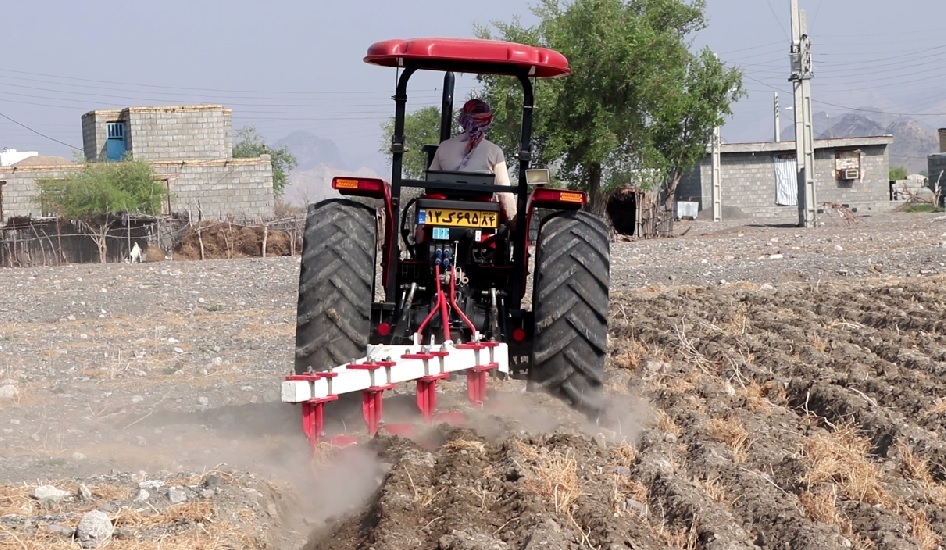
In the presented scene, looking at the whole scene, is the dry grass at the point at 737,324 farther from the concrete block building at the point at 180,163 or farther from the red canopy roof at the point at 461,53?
the concrete block building at the point at 180,163

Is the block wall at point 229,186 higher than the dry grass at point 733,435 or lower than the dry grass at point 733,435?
higher

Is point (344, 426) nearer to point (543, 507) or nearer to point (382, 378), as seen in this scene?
point (382, 378)

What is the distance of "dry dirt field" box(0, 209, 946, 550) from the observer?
17.0 ft

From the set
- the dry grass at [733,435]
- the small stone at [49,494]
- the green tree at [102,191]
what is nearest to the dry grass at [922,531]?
the dry grass at [733,435]

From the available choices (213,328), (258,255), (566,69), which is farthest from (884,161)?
(566,69)

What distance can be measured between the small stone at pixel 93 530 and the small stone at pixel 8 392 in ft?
13.0

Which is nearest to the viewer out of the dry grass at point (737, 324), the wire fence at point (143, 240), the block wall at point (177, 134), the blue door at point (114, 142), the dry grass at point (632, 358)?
the dry grass at point (632, 358)

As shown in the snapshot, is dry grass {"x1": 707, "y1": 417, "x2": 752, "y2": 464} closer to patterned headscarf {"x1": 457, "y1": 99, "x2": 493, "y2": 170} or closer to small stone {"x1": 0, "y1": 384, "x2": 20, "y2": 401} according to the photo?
patterned headscarf {"x1": 457, "y1": 99, "x2": 493, "y2": 170}

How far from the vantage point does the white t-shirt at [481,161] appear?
7.80 metres

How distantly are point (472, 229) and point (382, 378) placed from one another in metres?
1.43

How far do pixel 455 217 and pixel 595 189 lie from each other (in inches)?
1157

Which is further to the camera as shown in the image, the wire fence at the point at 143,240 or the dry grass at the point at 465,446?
the wire fence at the point at 143,240

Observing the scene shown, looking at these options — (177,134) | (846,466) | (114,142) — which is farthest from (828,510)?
(114,142)

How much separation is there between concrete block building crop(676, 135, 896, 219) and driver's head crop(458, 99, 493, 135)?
48.3 m
